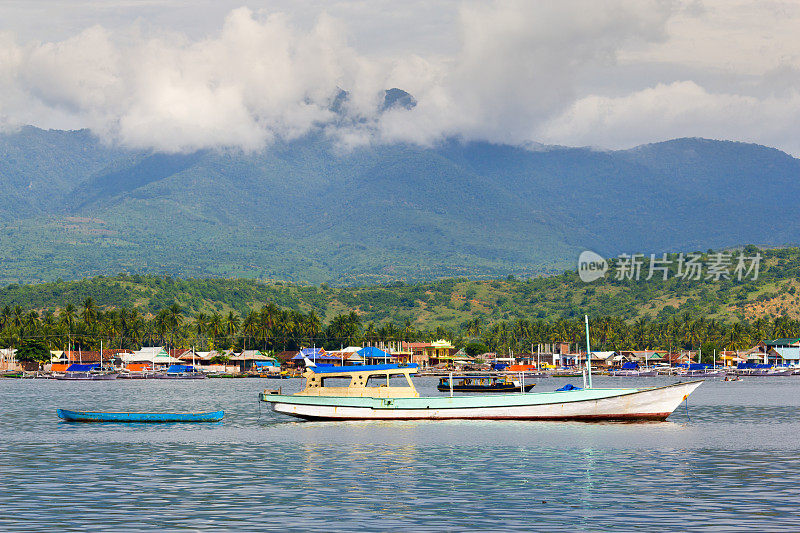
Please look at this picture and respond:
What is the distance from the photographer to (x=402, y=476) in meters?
49.3

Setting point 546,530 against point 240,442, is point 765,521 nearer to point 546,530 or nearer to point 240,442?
point 546,530

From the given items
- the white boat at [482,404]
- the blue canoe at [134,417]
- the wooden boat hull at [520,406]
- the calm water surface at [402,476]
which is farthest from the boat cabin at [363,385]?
the blue canoe at [134,417]

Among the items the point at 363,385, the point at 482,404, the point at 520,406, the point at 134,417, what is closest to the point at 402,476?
the point at 520,406

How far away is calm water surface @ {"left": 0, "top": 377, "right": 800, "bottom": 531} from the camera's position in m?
37.5

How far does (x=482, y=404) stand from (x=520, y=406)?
291cm

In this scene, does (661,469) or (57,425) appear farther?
(57,425)

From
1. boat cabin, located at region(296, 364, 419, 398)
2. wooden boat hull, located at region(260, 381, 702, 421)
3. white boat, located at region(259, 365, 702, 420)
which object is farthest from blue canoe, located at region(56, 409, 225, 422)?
wooden boat hull, located at region(260, 381, 702, 421)

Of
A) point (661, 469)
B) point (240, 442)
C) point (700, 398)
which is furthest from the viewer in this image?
point (700, 398)

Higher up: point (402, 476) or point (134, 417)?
point (134, 417)

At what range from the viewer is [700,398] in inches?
5138

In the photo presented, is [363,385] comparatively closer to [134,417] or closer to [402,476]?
[134,417]

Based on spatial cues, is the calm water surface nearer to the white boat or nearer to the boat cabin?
the white boat

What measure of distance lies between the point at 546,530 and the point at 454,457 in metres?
22.4

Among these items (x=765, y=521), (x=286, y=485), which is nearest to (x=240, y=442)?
(x=286, y=485)
